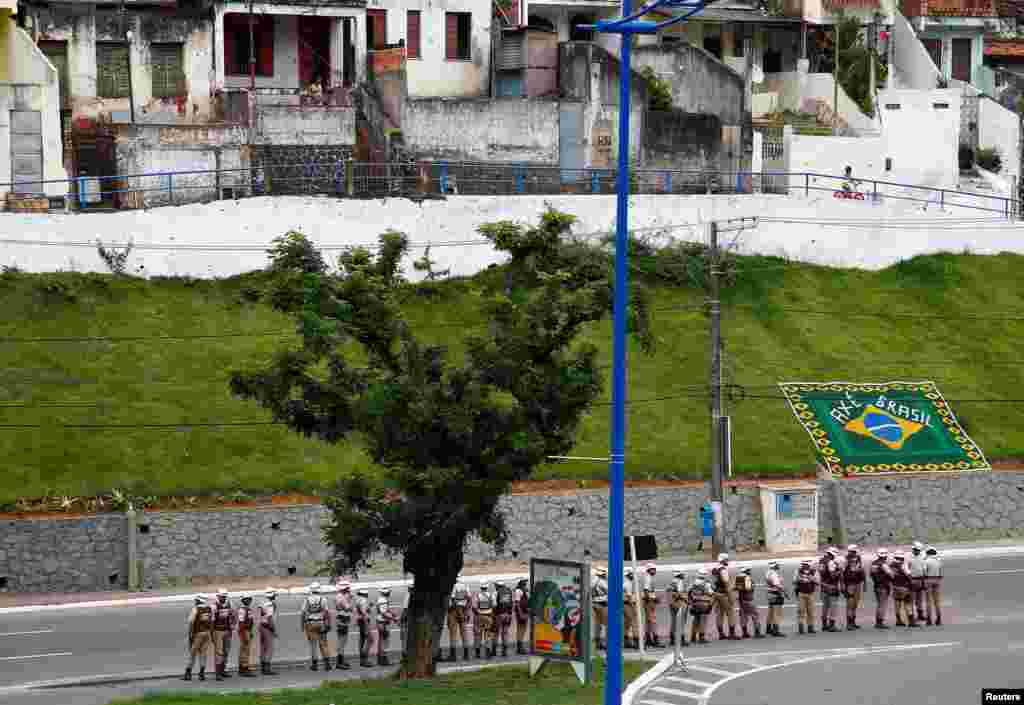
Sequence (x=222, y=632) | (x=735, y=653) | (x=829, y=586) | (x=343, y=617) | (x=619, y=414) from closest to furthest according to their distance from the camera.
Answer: (x=619, y=414) < (x=222, y=632) < (x=343, y=617) < (x=735, y=653) < (x=829, y=586)

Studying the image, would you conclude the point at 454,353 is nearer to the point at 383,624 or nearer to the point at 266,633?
the point at 383,624

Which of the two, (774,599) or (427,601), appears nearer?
(427,601)

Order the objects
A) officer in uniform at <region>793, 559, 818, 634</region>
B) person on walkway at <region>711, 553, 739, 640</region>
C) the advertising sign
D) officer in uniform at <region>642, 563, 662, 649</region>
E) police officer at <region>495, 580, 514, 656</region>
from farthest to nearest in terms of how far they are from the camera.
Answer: officer in uniform at <region>793, 559, 818, 634</region> → person on walkway at <region>711, 553, 739, 640</region> → officer in uniform at <region>642, 563, 662, 649</region> → police officer at <region>495, 580, 514, 656</region> → the advertising sign

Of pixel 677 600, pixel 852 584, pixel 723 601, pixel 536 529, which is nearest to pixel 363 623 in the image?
pixel 677 600

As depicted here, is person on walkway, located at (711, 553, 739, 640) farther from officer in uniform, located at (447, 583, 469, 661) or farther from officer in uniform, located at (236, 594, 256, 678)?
officer in uniform, located at (236, 594, 256, 678)

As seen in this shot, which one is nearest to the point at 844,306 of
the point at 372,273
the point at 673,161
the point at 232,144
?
the point at 673,161

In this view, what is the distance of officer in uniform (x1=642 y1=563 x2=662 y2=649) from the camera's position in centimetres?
3497

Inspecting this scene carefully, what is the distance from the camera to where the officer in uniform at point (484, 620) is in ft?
112

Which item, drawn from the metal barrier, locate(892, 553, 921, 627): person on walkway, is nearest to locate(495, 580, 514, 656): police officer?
locate(892, 553, 921, 627): person on walkway

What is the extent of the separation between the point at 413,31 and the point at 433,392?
108 feet

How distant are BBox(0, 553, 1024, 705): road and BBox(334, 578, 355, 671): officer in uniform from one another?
1.61 feet

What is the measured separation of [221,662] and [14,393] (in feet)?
43.1

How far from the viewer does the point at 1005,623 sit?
36906 mm

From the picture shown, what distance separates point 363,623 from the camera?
Answer: 110 feet
